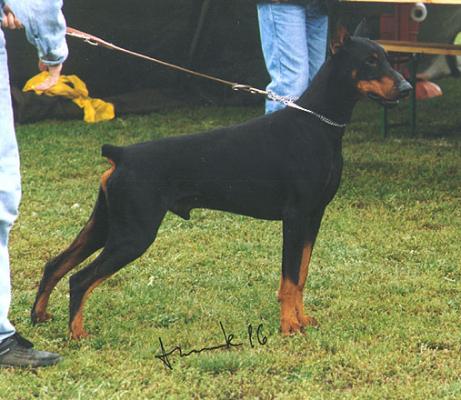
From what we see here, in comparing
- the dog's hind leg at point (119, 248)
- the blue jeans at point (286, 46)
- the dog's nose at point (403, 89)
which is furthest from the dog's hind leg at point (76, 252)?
the blue jeans at point (286, 46)

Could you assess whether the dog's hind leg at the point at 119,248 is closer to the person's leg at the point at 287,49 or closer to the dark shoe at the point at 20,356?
the dark shoe at the point at 20,356

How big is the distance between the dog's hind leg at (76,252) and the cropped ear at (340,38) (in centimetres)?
111

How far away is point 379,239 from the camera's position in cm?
558

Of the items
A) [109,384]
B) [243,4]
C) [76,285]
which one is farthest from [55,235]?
[243,4]

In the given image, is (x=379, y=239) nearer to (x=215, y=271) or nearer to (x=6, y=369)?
(x=215, y=271)

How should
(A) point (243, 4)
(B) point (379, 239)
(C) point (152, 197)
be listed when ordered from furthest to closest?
(A) point (243, 4), (B) point (379, 239), (C) point (152, 197)

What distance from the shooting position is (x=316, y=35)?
6137mm

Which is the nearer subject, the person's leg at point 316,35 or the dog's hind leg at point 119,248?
the dog's hind leg at point 119,248

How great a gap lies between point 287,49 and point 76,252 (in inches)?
86.3

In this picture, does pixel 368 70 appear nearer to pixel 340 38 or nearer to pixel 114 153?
pixel 340 38

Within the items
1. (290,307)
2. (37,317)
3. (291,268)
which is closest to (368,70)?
(291,268)

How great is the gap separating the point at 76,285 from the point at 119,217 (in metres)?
0.32

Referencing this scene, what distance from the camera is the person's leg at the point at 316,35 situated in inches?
238

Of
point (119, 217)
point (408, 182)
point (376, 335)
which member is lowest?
point (408, 182)
